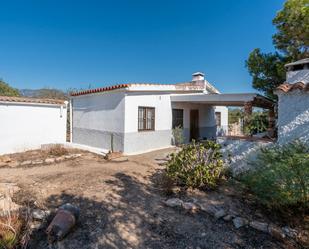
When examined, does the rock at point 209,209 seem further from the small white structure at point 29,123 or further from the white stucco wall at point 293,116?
the small white structure at point 29,123

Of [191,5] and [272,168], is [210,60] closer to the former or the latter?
[191,5]

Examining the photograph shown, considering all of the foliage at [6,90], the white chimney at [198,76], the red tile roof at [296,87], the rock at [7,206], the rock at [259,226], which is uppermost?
the foliage at [6,90]

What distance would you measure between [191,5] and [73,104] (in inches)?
444

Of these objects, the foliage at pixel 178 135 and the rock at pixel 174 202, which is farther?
the foliage at pixel 178 135

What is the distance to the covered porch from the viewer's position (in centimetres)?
941

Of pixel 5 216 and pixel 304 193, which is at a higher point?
pixel 304 193

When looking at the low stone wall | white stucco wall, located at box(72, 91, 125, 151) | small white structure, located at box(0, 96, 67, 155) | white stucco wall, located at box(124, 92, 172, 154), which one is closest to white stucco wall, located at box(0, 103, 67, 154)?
small white structure, located at box(0, 96, 67, 155)

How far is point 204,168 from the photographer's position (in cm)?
618

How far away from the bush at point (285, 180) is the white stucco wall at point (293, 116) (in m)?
1.16

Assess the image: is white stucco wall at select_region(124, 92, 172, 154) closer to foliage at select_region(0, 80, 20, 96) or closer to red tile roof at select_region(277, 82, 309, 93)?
red tile roof at select_region(277, 82, 309, 93)

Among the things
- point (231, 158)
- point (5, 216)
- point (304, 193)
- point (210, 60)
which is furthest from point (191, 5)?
point (5, 216)

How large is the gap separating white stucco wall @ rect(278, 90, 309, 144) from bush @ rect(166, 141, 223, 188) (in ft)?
7.10

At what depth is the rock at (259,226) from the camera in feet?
14.1

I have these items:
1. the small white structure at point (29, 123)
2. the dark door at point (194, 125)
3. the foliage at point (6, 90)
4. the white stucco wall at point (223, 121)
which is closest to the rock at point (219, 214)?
the dark door at point (194, 125)
